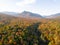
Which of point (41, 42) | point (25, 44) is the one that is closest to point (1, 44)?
point (25, 44)

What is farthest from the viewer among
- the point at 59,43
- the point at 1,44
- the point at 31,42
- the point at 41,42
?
the point at 41,42

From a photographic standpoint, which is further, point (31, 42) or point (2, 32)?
point (2, 32)

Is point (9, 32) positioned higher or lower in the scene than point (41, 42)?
higher

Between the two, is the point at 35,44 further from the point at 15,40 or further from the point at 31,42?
the point at 15,40

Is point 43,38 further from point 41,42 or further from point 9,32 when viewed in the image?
point 9,32

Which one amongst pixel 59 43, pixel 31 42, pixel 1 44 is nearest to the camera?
pixel 1 44

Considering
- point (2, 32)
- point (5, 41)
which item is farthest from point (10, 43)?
point (2, 32)

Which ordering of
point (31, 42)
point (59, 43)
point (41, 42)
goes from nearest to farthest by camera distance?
point (59, 43), point (31, 42), point (41, 42)

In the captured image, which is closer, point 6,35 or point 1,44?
point 1,44

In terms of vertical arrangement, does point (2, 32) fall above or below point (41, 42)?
above
